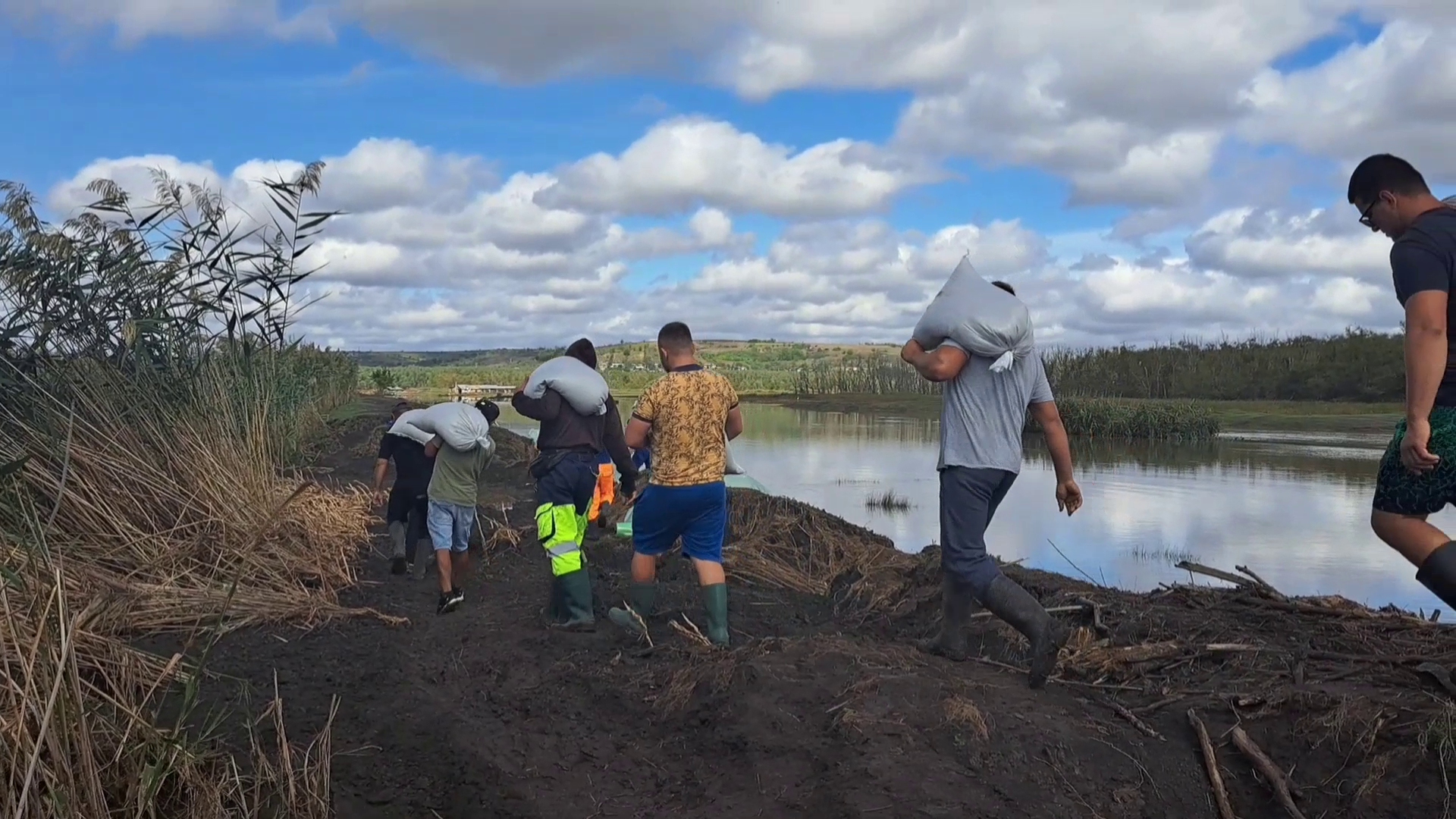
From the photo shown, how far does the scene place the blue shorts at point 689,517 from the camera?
20.4ft

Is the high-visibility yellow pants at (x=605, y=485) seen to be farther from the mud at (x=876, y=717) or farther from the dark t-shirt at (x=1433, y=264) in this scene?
the dark t-shirt at (x=1433, y=264)

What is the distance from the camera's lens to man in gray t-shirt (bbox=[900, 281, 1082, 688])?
5105 millimetres

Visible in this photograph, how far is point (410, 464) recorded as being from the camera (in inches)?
342

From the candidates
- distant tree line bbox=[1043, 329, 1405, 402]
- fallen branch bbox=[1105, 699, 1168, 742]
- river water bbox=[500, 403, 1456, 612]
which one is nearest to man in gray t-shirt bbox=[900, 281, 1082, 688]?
fallen branch bbox=[1105, 699, 1168, 742]

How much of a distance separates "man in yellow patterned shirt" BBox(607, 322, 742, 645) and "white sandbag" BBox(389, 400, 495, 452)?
5.59 feet

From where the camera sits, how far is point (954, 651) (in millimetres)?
5453

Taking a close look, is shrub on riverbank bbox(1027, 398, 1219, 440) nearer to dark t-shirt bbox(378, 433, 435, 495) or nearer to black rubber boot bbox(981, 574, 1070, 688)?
dark t-shirt bbox(378, 433, 435, 495)

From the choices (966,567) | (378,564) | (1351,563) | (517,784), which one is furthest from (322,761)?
(1351,563)

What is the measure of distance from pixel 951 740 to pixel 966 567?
39.1 inches

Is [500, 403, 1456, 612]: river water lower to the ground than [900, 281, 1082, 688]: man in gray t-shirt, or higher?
lower

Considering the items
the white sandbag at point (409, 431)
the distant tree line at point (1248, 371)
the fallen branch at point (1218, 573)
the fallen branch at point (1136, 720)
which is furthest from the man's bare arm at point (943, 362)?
the distant tree line at point (1248, 371)

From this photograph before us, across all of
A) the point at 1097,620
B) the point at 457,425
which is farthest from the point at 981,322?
the point at 457,425

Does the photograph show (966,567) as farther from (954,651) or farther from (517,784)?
(517,784)

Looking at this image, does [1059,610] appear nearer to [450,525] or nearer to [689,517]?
[689,517]
